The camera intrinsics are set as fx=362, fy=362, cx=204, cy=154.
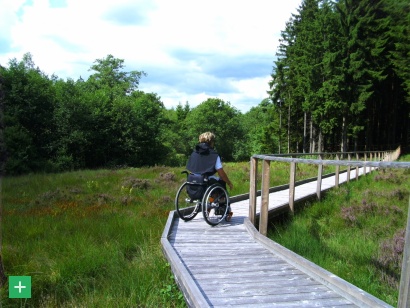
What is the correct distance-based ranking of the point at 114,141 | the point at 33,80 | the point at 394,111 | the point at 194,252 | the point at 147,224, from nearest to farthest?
1. the point at 194,252
2. the point at 147,224
3. the point at 33,80
4. the point at 114,141
5. the point at 394,111

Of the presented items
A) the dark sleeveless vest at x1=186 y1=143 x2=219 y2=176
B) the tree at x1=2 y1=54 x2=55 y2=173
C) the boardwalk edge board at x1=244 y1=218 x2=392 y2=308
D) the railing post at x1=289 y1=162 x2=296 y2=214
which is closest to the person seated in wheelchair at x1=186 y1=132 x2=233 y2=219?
the dark sleeveless vest at x1=186 y1=143 x2=219 y2=176

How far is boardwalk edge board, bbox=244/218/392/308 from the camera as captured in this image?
10.5 ft

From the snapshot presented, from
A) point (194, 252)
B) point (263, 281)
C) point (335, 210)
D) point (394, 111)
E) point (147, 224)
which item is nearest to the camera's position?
point (263, 281)

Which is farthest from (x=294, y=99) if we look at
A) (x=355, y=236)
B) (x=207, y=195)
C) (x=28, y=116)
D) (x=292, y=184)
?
(x=207, y=195)

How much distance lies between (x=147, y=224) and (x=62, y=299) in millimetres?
2566

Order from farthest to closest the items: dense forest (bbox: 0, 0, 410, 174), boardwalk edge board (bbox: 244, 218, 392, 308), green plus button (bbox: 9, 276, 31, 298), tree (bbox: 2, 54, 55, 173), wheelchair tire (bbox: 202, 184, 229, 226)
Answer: dense forest (bbox: 0, 0, 410, 174), tree (bbox: 2, 54, 55, 173), wheelchair tire (bbox: 202, 184, 229, 226), green plus button (bbox: 9, 276, 31, 298), boardwalk edge board (bbox: 244, 218, 392, 308)

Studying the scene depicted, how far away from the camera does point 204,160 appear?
19.8 ft

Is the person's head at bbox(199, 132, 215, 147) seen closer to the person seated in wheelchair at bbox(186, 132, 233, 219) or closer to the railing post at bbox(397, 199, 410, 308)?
the person seated in wheelchair at bbox(186, 132, 233, 219)

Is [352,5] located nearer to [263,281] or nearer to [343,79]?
[343,79]

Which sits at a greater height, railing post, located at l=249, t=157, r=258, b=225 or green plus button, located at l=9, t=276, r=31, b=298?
railing post, located at l=249, t=157, r=258, b=225

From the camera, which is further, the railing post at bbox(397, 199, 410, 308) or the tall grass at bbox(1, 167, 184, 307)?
the tall grass at bbox(1, 167, 184, 307)

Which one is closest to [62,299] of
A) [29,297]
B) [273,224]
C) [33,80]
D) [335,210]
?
[29,297]

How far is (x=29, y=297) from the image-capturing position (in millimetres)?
4199

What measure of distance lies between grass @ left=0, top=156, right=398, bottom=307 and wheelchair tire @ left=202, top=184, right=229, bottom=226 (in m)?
0.93
